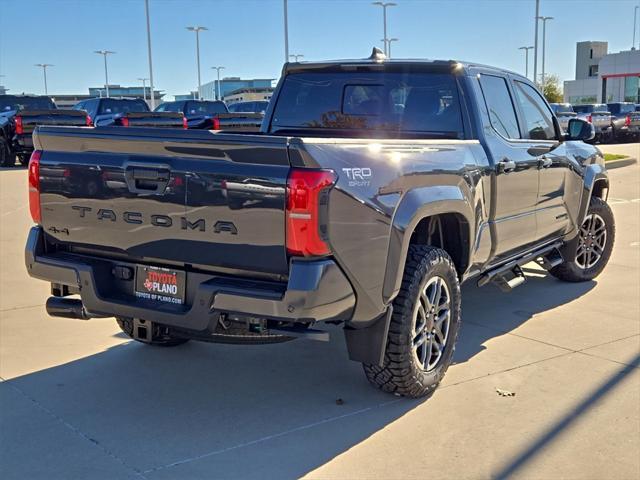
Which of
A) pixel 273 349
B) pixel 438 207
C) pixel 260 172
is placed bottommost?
pixel 273 349

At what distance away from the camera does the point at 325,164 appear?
11.7 feet

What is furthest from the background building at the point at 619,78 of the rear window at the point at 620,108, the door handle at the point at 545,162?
the door handle at the point at 545,162

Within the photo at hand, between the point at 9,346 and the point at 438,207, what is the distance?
3224 mm

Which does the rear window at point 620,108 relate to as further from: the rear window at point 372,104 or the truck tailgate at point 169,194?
the truck tailgate at point 169,194

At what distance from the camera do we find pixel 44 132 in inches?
168

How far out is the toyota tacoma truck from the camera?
11.8ft

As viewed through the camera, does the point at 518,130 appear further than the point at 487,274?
Yes

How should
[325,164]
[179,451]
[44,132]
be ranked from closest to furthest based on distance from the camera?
[325,164] < [179,451] < [44,132]

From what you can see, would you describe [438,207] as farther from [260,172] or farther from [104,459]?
[104,459]

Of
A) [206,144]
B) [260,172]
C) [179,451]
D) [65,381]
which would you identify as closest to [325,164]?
[260,172]

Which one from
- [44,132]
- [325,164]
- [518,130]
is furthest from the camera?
[518,130]

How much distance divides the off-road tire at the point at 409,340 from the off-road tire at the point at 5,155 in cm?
1686

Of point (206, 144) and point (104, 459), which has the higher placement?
point (206, 144)

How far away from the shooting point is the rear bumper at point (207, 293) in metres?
3.54
